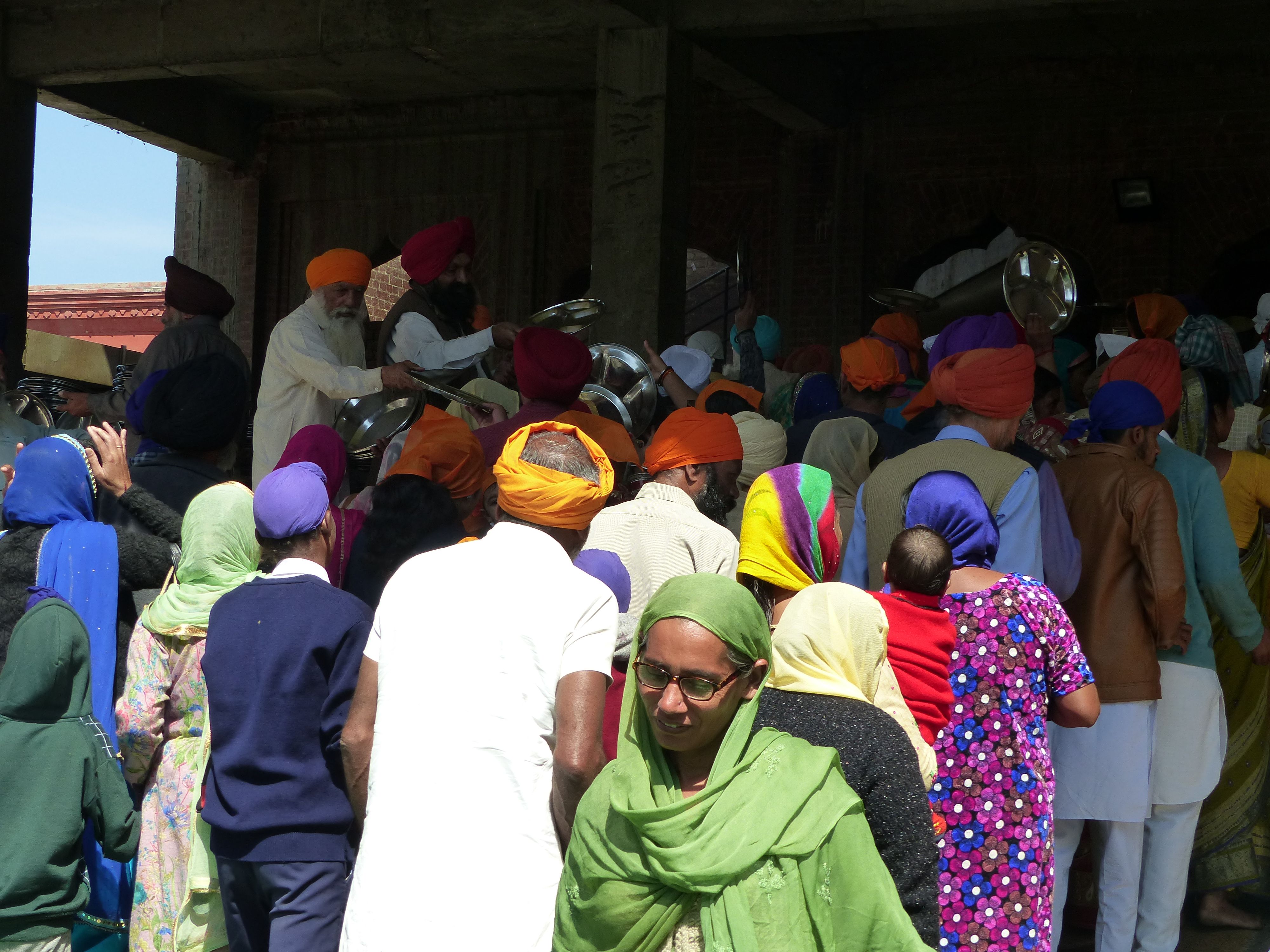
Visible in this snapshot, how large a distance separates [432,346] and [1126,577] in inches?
121

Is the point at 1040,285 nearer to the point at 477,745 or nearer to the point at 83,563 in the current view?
the point at 83,563

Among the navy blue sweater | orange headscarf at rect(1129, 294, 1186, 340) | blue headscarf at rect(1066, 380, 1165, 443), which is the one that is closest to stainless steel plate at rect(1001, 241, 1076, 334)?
orange headscarf at rect(1129, 294, 1186, 340)

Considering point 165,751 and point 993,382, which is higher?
point 993,382

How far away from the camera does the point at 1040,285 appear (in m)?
8.09

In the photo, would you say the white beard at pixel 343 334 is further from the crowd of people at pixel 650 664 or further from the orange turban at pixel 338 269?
the crowd of people at pixel 650 664

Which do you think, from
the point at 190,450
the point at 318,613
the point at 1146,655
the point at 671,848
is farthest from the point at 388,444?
the point at 671,848

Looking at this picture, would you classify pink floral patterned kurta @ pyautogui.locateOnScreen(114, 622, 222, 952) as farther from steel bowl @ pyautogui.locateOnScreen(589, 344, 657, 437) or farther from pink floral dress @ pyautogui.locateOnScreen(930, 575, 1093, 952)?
steel bowl @ pyautogui.locateOnScreen(589, 344, 657, 437)

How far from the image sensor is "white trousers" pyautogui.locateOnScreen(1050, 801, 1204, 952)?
13.9 feet

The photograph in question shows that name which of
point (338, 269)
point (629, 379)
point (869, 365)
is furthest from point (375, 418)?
point (869, 365)

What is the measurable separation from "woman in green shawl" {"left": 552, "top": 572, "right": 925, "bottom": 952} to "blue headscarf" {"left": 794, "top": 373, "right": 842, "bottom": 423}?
3.46 meters

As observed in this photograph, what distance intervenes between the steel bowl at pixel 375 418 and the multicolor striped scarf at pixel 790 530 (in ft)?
9.49

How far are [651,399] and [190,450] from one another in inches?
102

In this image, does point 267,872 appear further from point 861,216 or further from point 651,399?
point 861,216

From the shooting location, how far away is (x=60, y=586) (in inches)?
161
